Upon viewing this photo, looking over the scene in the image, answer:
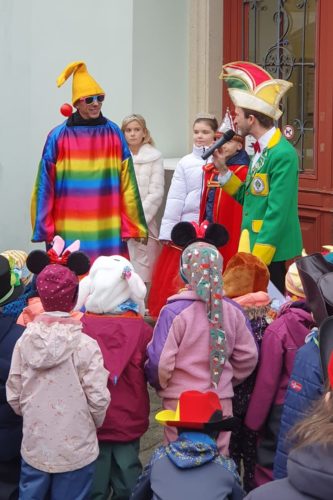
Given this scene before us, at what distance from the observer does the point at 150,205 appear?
744 cm

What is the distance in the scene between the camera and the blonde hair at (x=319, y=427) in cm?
226

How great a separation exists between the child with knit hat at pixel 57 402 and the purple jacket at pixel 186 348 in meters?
0.28

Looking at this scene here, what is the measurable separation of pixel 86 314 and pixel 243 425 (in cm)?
89

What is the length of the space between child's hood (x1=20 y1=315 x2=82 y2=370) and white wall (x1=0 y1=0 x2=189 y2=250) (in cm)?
398

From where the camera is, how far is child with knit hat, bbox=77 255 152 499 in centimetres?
418

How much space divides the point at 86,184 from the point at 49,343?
2.66 m

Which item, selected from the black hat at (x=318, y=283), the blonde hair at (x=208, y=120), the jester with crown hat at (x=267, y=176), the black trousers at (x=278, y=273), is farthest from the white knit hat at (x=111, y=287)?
the blonde hair at (x=208, y=120)

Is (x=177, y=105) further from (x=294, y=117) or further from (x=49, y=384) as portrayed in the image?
(x=49, y=384)

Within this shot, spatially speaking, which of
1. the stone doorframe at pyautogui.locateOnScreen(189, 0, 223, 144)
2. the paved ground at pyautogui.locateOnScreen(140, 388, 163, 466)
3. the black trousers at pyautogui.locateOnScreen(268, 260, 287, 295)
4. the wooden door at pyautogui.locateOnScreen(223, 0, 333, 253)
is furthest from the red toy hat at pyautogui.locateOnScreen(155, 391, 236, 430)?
the stone doorframe at pyautogui.locateOnScreen(189, 0, 223, 144)

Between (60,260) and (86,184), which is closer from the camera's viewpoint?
(60,260)

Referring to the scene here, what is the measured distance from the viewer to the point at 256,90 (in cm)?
572

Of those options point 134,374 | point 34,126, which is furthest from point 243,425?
point 34,126

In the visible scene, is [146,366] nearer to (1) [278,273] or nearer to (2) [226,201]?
(1) [278,273]

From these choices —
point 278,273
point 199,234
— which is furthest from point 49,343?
point 278,273
